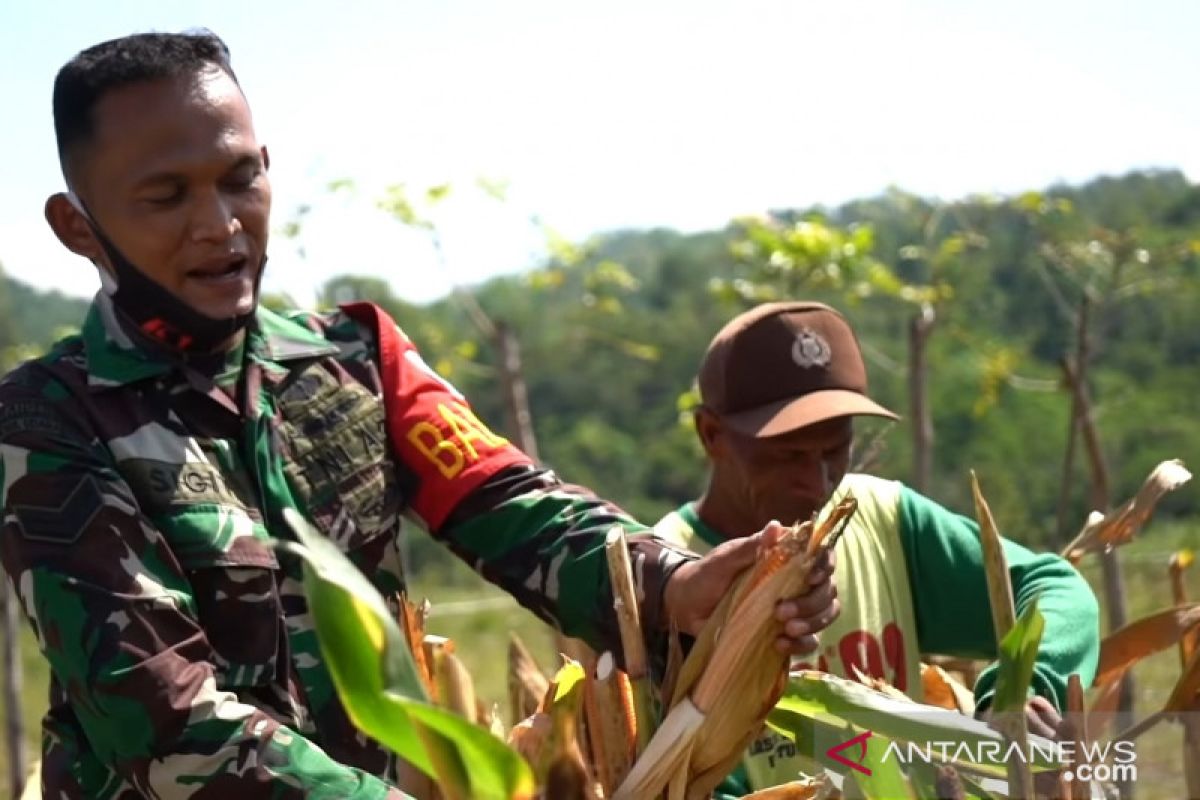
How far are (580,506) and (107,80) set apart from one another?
0.80m

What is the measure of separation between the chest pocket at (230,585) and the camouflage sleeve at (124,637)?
0.04 metres

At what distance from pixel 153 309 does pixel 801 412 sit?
3.76 feet

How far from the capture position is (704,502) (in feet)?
10.2

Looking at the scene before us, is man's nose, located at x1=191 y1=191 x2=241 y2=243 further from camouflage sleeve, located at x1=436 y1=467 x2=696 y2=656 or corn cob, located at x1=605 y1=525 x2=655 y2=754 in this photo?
corn cob, located at x1=605 y1=525 x2=655 y2=754

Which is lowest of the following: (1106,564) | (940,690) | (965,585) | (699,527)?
(1106,564)

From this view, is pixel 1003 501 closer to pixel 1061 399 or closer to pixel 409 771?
pixel 1061 399

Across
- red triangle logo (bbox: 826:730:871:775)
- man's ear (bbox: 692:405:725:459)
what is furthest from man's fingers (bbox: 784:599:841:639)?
man's ear (bbox: 692:405:725:459)

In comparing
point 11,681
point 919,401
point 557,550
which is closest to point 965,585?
point 557,550

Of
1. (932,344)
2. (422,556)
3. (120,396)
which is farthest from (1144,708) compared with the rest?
(422,556)

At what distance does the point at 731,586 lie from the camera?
215 centimetres

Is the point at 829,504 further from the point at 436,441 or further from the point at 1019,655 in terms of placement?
the point at 1019,655

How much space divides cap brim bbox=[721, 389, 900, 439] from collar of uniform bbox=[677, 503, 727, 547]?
0.17 m

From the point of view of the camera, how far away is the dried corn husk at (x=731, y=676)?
6.70 ft

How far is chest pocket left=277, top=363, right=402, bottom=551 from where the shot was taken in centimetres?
235
